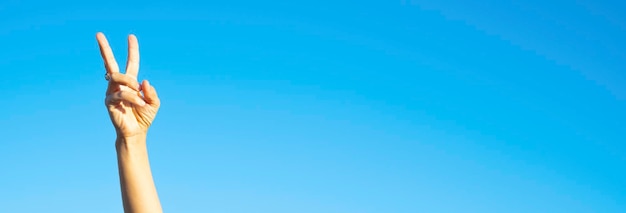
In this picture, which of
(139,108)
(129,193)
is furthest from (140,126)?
(129,193)

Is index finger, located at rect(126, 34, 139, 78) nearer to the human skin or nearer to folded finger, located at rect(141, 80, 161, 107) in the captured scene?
the human skin

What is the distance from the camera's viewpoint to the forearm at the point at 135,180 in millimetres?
7637

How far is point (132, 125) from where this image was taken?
8008mm

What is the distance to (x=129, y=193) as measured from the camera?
7.66 meters

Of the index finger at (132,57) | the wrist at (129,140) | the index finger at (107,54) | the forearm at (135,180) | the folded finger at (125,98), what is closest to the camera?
the forearm at (135,180)

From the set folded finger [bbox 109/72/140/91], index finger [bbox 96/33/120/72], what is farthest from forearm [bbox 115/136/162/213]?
index finger [bbox 96/33/120/72]

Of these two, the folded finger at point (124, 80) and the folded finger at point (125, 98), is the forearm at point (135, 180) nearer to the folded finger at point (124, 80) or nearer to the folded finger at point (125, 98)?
the folded finger at point (125, 98)

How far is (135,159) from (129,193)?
1.08 ft

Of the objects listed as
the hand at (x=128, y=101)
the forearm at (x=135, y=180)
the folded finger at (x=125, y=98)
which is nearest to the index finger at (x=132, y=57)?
the hand at (x=128, y=101)

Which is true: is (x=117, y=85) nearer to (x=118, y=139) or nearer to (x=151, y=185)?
(x=118, y=139)

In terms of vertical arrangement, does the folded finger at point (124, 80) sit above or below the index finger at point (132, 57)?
below

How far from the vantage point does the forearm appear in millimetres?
7637

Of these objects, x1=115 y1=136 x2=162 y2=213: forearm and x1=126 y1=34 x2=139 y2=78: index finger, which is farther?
x1=126 y1=34 x2=139 y2=78: index finger

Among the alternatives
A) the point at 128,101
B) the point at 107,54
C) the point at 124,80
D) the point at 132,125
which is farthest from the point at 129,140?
the point at 107,54
